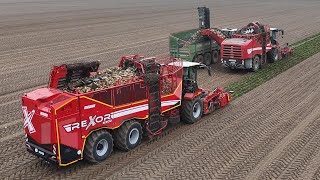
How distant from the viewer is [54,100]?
32.9ft

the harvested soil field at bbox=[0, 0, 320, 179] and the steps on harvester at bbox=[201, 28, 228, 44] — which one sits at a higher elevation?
the steps on harvester at bbox=[201, 28, 228, 44]

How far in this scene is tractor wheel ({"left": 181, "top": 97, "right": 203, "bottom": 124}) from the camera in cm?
1383

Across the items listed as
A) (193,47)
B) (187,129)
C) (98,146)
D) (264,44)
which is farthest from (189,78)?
(264,44)

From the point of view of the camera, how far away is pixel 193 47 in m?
22.6

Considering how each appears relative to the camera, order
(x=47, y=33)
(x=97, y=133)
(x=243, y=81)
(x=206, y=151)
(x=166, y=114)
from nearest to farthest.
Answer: (x=97, y=133) < (x=206, y=151) < (x=166, y=114) < (x=243, y=81) < (x=47, y=33)

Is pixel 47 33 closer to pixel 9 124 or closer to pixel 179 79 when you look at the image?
pixel 9 124

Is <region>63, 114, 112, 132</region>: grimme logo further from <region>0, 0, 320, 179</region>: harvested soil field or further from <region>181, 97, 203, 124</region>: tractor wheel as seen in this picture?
<region>181, 97, 203, 124</region>: tractor wheel

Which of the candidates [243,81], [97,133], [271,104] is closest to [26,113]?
[97,133]

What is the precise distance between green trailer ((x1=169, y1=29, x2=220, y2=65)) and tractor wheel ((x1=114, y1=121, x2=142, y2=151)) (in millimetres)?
11279

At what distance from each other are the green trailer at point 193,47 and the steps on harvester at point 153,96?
10199mm

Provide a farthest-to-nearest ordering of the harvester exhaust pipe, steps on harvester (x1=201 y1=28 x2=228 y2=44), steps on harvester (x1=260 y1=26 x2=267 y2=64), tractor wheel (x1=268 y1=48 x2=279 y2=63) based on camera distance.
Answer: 1. the harvester exhaust pipe
2. tractor wheel (x1=268 y1=48 x2=279 y2=63)
3. steps on harvester (x1=201 y1=28 x2=228 y2=44)
4. steps on harvester (x1=260 y1=26 x2=267 y2=64)

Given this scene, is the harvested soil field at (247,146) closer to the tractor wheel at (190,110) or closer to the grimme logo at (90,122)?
the tractor wheel at (190,110)

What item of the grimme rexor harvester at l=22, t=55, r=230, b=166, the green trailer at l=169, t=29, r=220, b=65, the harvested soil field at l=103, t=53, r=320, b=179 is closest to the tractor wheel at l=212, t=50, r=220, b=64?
the green trailer at l=169, t=29, r=220, b=65

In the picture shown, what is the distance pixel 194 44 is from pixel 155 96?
10.8m
